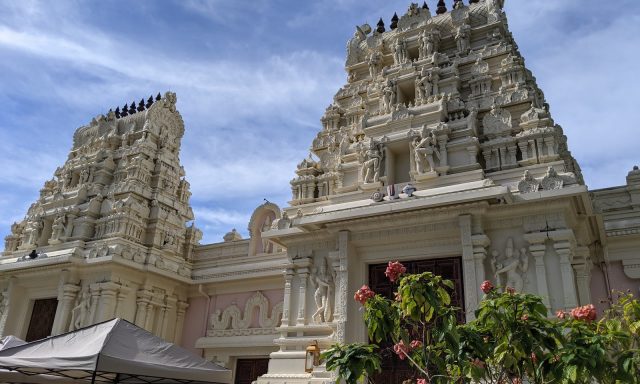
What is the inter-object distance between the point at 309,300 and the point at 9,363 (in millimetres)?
8643

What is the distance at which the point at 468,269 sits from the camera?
40.7 ft

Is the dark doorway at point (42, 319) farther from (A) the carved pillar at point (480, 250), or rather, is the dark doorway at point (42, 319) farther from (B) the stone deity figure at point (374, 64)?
(A) the carved pillar at point (480, 250)

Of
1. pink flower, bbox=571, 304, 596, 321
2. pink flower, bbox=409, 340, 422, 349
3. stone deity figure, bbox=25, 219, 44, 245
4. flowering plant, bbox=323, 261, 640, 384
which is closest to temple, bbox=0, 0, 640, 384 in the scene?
stone deity figure, bbox=25, 219, 44, 245

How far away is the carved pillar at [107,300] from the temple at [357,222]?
7 centimetres

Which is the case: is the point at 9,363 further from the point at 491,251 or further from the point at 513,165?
the point at 513,165

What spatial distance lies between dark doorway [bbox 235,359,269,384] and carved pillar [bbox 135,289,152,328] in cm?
417

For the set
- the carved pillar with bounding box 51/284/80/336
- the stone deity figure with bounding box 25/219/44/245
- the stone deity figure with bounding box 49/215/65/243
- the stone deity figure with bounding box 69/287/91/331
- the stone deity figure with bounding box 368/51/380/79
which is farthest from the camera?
the stone deity figure with bounding box 25/219/44/245

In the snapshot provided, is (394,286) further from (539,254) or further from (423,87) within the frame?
(423,87)

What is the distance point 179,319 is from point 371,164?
38.3 feet

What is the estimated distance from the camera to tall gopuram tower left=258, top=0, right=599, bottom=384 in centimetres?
1233

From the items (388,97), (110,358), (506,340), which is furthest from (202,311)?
(506,340)

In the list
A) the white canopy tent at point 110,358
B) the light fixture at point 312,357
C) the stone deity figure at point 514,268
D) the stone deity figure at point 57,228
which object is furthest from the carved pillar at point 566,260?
the stone deity figure at point 57,228

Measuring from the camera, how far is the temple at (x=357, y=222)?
12750mm

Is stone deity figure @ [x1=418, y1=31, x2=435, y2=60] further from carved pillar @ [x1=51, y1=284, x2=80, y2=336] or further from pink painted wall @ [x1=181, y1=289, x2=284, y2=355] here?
carved pillar @ [x1=51, y1=284, x2=80, y2=336]
